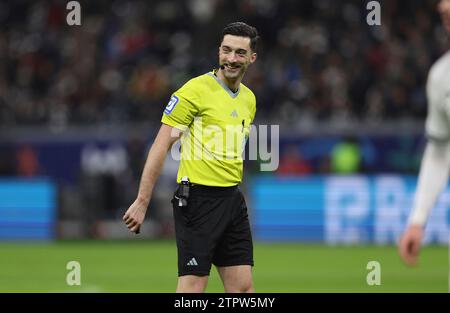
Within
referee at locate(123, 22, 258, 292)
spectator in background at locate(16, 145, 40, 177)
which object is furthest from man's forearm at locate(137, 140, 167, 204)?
spectator in background at locate(16, 145, 40, 177)

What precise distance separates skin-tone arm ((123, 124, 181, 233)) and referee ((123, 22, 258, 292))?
0.10m

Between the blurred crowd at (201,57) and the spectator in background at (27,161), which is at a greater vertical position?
the blurred crowd at (201,57)

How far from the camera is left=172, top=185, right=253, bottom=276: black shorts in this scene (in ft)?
23.7

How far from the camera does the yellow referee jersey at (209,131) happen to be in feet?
23.8

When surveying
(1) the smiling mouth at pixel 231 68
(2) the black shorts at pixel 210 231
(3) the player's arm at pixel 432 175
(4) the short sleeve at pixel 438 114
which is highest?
(1) the smiling mouth at pixel 231 68

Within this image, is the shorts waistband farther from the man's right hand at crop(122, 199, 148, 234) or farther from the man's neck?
A: the man's neck

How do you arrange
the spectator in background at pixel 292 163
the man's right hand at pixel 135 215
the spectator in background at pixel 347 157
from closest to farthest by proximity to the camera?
the man's right hand at pixel 135 215
the spectator in background at pixel 347 157
the spectator in background at pixel 292 163

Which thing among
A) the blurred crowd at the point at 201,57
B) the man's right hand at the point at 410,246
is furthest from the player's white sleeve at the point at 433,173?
the blurred crowd at the point at 201,57

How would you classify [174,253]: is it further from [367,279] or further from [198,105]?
[198,105]

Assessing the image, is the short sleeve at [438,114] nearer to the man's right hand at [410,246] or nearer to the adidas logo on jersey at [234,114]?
the man's right hand at [410,246]

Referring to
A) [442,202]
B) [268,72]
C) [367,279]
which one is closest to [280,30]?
[268,72]

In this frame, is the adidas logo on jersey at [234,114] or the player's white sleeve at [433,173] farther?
the adidas logo on jersey at [234,114]

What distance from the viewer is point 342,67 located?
2155 cm
